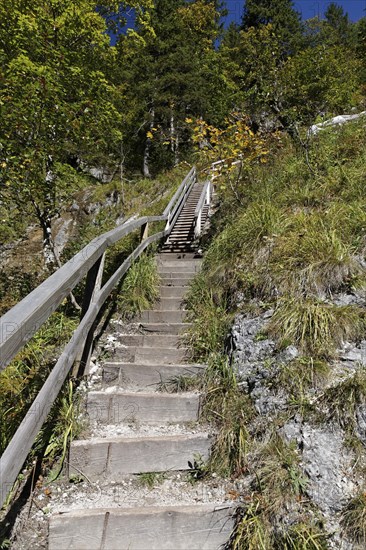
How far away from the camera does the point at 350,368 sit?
2.98 meters

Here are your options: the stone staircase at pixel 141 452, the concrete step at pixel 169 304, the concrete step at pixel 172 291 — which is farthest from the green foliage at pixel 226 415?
the concrete step at pixel 172 291

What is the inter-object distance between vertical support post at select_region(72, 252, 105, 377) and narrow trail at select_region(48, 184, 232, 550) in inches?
9.1

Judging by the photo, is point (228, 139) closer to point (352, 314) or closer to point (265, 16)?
point (352, 314)

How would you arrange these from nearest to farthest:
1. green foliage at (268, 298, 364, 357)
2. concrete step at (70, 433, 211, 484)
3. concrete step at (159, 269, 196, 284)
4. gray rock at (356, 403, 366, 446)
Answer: gray rock at (356, 403, 366, 446) < concrete step at (70, 433, 211, 484) < green foliage at (268, 298, 364, 357) < concrete step at (159, 269, 196, 284)

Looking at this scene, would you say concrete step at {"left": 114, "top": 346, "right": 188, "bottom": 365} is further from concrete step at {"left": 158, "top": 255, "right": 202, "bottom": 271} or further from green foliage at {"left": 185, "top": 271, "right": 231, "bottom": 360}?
A: concrete step at {"left": 158, "top": 255, "right": 202, "bottom": 271}

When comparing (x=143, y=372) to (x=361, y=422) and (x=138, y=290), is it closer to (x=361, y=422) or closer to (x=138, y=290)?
(x=138, y=290)

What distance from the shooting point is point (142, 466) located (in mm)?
2771

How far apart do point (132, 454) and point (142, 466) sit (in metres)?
0.13

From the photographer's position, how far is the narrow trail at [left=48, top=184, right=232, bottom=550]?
2305mm

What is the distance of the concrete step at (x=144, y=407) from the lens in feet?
10.4

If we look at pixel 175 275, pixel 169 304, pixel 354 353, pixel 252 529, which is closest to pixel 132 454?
pixel 252 529

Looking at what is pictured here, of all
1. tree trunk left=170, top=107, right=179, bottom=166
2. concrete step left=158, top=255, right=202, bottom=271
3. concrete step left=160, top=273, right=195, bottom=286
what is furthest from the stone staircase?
tree trunk left=170, top=107, right=179, bottom=166

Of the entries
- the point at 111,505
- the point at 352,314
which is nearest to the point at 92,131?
the point at 352,314

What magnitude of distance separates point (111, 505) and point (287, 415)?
153 cm
